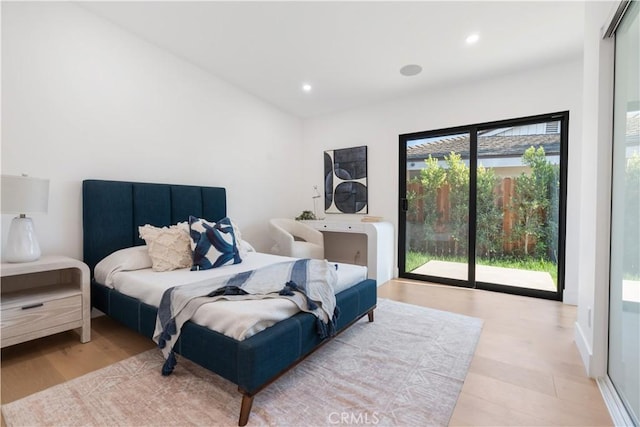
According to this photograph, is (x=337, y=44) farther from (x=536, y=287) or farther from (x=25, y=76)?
(x=536, y=287)

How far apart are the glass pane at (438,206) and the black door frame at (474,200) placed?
59 mm

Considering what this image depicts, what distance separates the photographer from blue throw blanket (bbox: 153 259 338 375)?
162 centimetres

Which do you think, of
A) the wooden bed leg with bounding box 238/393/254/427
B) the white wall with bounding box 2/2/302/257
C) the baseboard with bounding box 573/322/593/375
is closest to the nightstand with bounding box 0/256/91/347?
the white wall with bounding box 2/2/302/257

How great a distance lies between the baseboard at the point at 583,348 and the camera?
1.74 metres

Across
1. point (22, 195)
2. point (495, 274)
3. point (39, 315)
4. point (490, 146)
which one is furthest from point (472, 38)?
point (39, 315)

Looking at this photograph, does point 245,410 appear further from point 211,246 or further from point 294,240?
point 294,240

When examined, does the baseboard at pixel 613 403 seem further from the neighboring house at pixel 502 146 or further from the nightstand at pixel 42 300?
the nightstand at pixel 42 300

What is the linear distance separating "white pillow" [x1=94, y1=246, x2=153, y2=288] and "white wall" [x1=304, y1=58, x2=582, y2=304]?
2.91 metres

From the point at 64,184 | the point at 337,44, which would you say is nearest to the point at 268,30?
the point at 337,44

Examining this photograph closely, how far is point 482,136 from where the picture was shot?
3.51 meters

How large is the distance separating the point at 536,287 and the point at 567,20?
263cm

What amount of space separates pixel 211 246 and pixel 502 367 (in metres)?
2.31

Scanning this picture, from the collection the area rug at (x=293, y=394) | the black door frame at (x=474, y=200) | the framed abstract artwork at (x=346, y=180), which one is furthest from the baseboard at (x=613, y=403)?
the framed abstract artwork at (x=346, y=180)

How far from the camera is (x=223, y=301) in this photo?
161 centimetres
